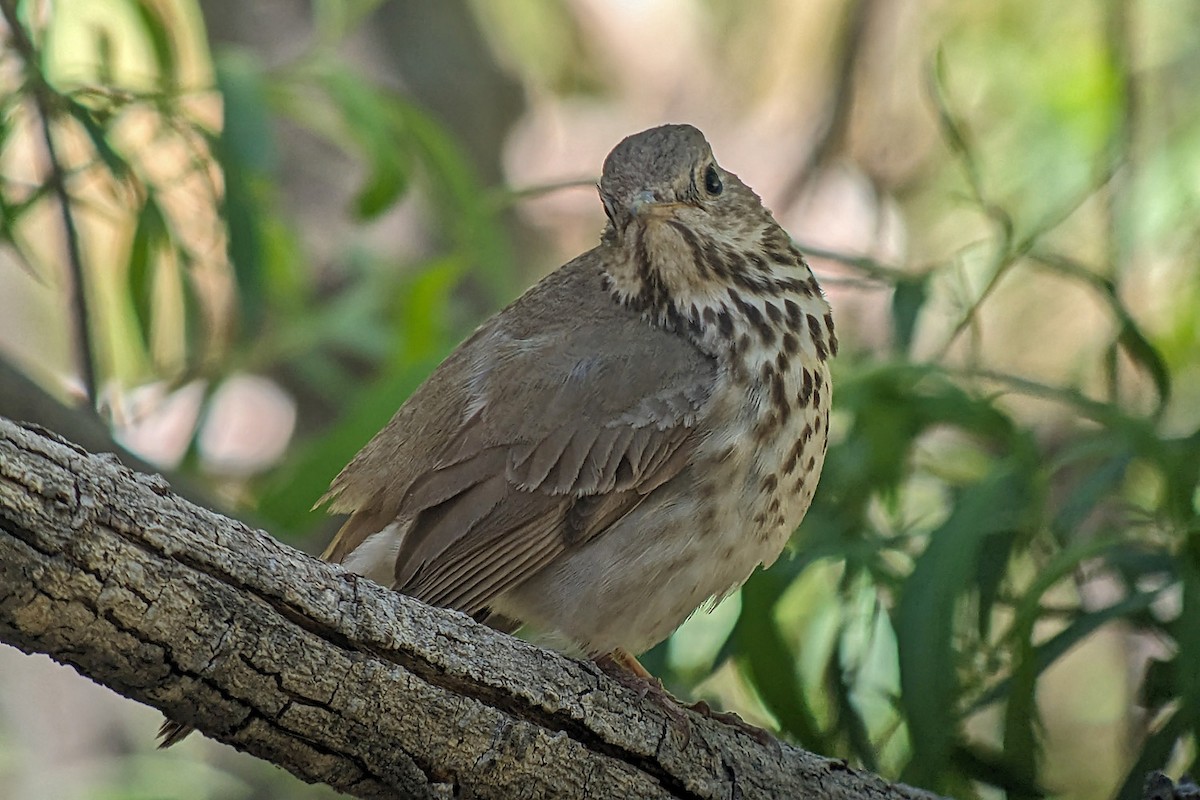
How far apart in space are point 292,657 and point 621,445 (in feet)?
3.80

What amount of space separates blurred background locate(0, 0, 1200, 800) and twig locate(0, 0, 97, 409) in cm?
2

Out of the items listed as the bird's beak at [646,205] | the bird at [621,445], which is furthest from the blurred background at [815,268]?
the bird's beak at [646,205]

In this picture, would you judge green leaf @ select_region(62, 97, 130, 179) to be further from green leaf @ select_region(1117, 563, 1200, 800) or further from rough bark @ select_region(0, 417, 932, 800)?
green leaf @ select_region(1117, 563, 1200, 800)

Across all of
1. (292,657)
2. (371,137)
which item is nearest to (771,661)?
(292,657)

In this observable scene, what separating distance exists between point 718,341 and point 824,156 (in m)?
4.13

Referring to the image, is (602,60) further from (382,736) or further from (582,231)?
(382,736)

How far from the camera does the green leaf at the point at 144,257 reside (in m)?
3.98

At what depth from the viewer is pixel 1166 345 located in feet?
16.5

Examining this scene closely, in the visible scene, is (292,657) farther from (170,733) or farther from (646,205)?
(646,205)

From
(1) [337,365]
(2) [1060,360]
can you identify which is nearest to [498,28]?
(1) [337,365]

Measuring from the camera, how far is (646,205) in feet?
10.8

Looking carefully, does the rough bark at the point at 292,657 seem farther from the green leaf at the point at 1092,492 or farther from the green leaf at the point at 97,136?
the green leaf at the point at 97,136

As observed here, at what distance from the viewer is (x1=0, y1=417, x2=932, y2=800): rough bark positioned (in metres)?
1.99

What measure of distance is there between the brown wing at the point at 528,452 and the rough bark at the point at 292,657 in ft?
1.67
